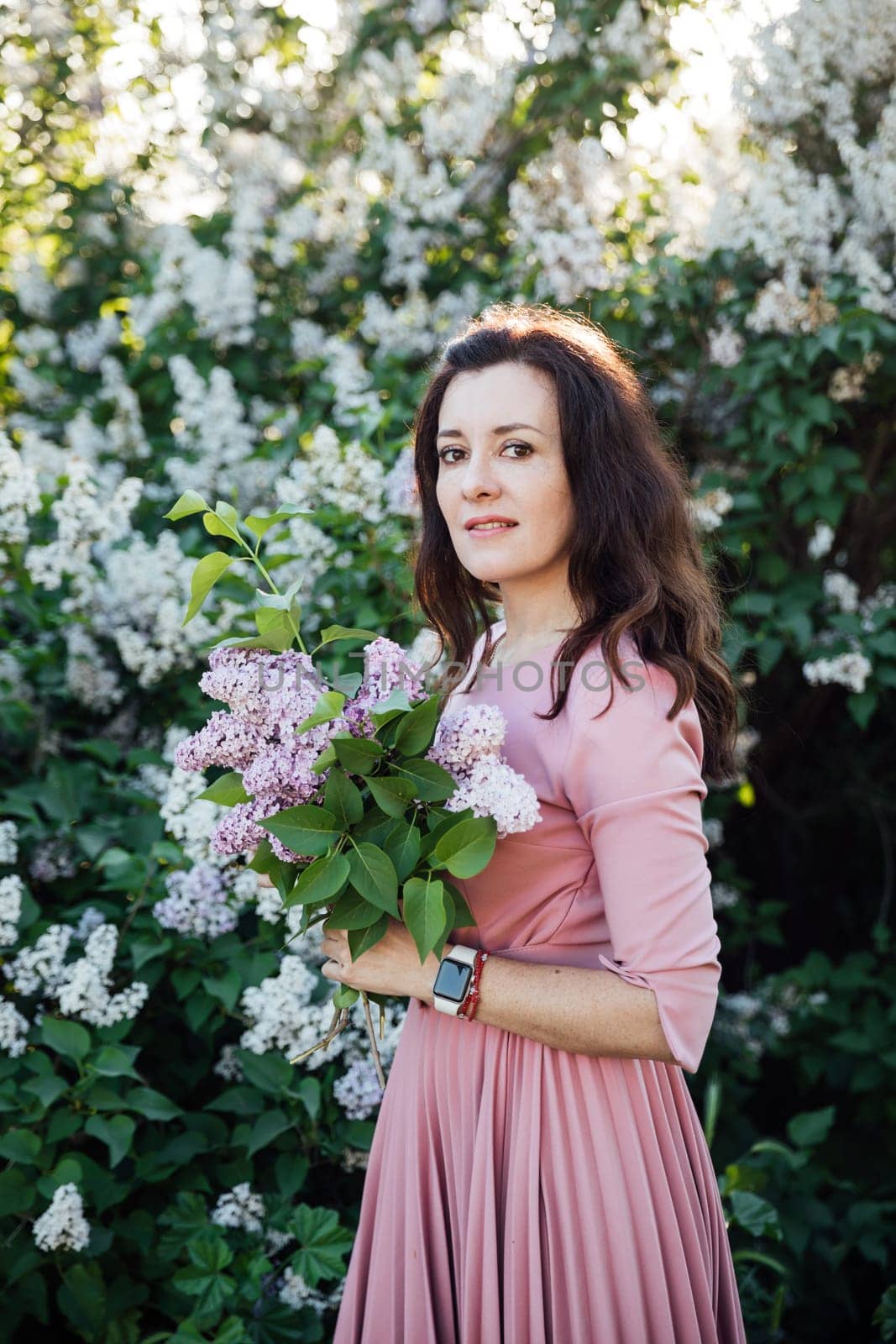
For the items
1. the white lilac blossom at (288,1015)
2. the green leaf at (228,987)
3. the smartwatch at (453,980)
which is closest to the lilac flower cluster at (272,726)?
the smartwatch at (453,980)

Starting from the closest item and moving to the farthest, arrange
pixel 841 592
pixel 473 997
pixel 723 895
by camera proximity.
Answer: pixel 473 997, pixel 841 592, pixel 723 895

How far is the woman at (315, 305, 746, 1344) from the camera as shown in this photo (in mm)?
1335

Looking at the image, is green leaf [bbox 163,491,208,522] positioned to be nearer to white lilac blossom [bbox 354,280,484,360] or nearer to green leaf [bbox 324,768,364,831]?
green leaf [bbox 324,768,364,831]

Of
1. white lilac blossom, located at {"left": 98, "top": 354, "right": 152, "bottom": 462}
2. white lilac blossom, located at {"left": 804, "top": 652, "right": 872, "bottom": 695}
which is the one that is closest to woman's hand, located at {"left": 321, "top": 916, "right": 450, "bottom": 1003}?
white lilac blossom, located at {"left": 804, "top": 652, "right": 872, "bottom": 695}

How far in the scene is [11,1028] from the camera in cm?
215

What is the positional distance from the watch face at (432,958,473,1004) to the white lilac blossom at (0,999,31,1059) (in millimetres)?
1118

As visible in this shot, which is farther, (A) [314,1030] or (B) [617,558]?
(A) [314,1030]

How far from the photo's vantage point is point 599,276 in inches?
132

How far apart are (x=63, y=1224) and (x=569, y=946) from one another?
1.18 m

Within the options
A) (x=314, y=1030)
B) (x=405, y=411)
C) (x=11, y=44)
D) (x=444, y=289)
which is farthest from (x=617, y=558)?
(x=11, y=44)

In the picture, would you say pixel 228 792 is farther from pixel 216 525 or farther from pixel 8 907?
pixel 8 907

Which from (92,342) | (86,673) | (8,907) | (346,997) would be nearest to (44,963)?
(8,907)

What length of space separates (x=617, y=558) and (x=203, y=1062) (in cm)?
154

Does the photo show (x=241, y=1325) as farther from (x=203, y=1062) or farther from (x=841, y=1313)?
(x=841, y=1313)
